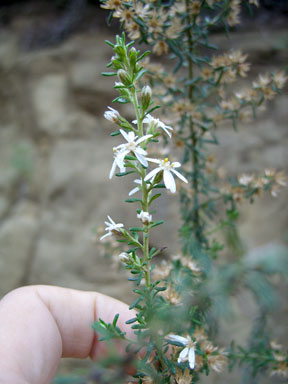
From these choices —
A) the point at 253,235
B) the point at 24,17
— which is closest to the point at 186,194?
the point at 253,235

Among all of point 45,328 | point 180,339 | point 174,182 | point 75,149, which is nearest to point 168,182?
point 174,182

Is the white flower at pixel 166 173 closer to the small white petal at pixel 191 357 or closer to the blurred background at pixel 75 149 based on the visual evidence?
the small white petal at pixel 191 357

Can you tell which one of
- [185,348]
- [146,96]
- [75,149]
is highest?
[146,96]

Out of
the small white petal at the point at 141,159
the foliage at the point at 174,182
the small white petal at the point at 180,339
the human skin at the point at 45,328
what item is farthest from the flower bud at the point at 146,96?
the human skin at the point at 45,328

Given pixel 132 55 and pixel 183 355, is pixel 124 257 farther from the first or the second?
pixel 132 55

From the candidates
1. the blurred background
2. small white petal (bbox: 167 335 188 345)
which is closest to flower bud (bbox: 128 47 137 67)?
small white petal (bbox: 167 335 188 345)

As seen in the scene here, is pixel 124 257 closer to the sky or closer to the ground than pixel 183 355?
closer to the sky
